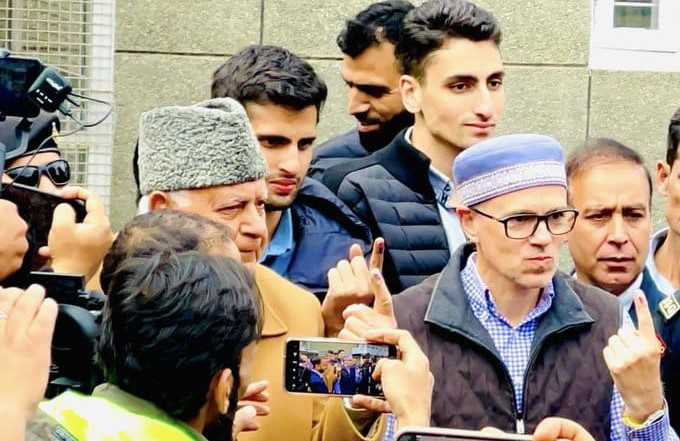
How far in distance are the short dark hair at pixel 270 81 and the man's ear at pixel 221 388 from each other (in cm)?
184

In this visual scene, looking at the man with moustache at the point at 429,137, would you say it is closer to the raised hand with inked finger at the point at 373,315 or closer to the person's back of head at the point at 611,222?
the person's back of head at the point at 611,222

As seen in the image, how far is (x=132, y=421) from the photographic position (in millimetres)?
3109

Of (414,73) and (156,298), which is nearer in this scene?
(156,298)

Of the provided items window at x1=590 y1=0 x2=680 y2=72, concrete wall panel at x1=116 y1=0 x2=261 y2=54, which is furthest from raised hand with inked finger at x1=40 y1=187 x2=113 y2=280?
window at x1=590 y1=0 x2=680 y2=72

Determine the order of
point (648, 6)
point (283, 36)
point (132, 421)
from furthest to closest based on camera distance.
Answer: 1. point (648, 6)
2. point (283, 36)
3. point (132, 421)

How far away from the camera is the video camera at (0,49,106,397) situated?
3469mm

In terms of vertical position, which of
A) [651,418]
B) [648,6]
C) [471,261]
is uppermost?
[648,6]

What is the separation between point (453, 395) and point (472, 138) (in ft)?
4.16

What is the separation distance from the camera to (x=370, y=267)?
14.0ft

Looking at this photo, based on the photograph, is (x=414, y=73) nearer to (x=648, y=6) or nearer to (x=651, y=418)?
(x=651, y=418)

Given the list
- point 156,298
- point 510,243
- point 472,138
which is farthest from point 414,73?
point 156,298

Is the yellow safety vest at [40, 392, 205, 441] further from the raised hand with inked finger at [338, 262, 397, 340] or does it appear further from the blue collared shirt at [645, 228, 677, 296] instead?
the blue collared shirt at [645, 228, 677, 296]

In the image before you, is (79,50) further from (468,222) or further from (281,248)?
(468,222)

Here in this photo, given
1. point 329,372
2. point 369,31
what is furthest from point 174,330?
point 369,31
